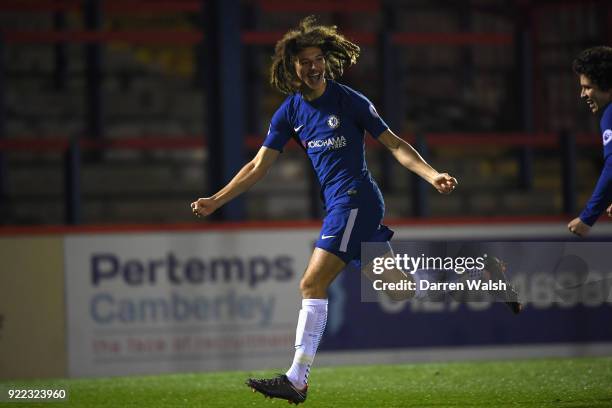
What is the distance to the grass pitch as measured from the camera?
6.96 meters

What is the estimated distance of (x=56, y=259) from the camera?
29.8 ft

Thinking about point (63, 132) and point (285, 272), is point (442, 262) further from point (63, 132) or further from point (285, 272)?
point (63, 132)

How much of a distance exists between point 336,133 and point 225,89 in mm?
3558

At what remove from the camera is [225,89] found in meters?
9.84

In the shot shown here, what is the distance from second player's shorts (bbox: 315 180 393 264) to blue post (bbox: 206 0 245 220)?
11.0 ft

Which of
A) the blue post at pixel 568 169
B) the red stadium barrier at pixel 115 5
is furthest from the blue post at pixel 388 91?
the red stadium barrier at pixel 115 5

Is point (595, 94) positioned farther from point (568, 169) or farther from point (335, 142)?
point (568, 169)

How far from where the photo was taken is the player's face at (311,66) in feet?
21.0

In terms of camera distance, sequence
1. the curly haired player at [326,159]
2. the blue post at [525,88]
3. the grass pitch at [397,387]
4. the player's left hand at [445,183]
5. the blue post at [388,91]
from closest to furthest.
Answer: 1. the player's left hand at [445,183]
2. the curly haired player at [326,159]
3. the grass pitch at [397,387]
4. the blue post at [388,91]
5. the blue post at [525,88]

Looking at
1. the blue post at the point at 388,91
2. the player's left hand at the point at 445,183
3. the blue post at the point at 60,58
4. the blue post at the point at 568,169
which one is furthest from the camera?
the blue post at the point at 60,58

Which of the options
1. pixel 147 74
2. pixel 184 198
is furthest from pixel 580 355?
pixel 147 74

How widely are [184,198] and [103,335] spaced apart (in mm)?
4214

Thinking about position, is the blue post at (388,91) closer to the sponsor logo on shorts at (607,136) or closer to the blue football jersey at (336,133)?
the blue football jersey at (336,133)

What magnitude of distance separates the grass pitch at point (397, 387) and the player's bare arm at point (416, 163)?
55.3 inches
